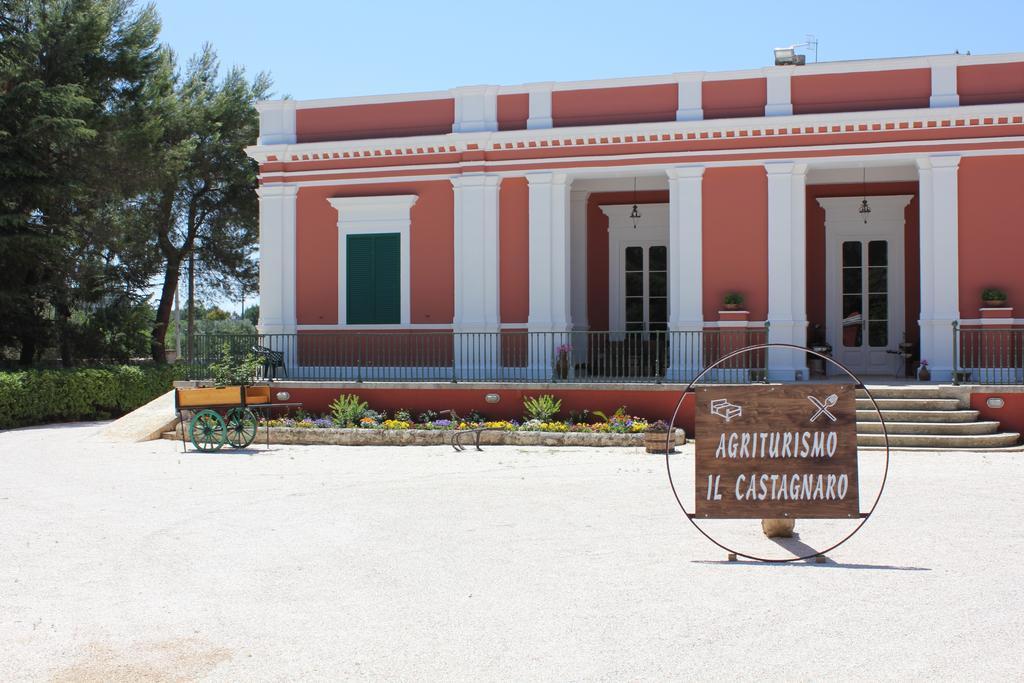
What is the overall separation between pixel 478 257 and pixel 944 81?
25.9 ft

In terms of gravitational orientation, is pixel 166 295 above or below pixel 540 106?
below

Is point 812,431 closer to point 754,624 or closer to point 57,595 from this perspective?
point 754,624

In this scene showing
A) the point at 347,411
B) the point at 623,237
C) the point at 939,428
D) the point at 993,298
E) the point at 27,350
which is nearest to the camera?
the point at 939,428

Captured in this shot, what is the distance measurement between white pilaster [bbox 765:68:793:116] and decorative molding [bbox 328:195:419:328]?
610 centimetres

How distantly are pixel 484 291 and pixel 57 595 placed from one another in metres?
11.2

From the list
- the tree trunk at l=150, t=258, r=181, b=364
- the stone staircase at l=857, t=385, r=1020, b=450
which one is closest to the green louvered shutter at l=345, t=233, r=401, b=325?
the stone staircase at l=857, t=385, r=1020, b=450

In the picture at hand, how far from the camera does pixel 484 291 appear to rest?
53.7 ft

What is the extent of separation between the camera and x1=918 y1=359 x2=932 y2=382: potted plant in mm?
14836

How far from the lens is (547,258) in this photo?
16.2 metres

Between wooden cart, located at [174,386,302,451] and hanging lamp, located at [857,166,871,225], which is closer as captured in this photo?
wooden cart, located at [174,386,302,451]

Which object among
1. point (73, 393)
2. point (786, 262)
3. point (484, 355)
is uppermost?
point (786, 262)

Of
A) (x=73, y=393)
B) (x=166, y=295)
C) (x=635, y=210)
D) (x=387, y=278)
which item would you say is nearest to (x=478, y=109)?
(x=387, y=278)

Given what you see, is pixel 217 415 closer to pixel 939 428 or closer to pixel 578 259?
pixel 578 259

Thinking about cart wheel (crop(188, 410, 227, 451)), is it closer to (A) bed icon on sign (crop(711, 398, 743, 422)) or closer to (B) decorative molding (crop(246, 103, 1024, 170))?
(B) decorative molding (crop(246, 103, 1024, 170))
